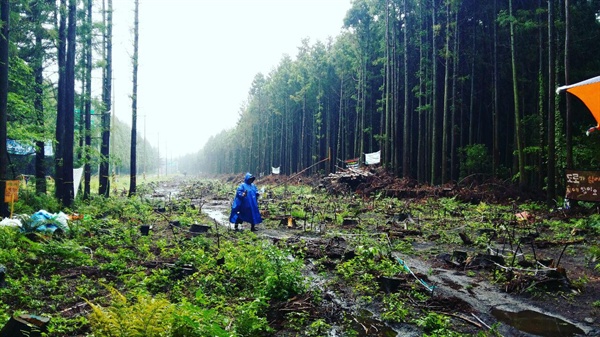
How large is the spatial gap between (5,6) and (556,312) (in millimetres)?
13509

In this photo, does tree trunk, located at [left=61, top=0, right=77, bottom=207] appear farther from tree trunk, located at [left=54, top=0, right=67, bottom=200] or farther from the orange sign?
the orange sign

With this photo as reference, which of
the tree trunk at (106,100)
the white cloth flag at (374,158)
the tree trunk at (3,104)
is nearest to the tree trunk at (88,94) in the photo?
the tree trunk at (106,100)

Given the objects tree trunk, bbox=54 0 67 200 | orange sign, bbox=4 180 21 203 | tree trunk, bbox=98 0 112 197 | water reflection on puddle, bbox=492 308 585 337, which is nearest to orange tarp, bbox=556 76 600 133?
water reflection on puddle, bbox=492 308 585 337

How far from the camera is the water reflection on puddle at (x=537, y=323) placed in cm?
392

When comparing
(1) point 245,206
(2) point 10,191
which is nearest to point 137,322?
(1) point 245,206

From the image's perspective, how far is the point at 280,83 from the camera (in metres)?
43.9

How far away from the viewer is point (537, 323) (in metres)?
4.17

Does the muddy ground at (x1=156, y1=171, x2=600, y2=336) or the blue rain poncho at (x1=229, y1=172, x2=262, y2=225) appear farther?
the blue rain poncho at (x1=229, y1=172, x2=262, y2=225)

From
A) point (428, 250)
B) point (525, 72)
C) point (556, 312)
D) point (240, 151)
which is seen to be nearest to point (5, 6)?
point (428, 250)

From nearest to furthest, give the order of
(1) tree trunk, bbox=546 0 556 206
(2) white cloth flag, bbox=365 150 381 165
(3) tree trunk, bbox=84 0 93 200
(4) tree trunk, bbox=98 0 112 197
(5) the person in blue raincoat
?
(5) the person in blue raincoat → (1) tree trunk, bbox=546 0 556 206 → (3) tree trunk, bbox=84 0 93 200 → (4) tree trunk, bbox=98 0 112 197 → (2) white cloth flag, bbox=365 150 381 165

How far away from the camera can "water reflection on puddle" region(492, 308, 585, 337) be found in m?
3.92

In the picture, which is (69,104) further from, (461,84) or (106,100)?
(461,84)

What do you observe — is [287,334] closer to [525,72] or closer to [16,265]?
[16,265]

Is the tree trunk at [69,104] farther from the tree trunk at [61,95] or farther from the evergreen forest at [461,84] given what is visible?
the evergreen forest at [461,84]
